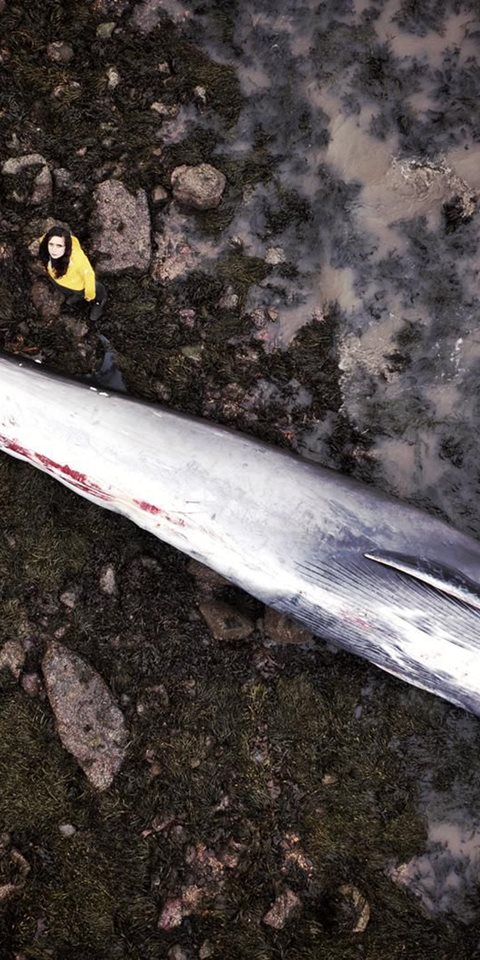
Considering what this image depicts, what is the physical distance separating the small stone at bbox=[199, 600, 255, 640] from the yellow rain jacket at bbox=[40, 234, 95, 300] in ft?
7.18

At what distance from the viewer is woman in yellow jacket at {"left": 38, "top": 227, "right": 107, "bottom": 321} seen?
15.0 ft

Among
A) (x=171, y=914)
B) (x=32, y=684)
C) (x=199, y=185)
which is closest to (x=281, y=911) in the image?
(x=171, y=914)

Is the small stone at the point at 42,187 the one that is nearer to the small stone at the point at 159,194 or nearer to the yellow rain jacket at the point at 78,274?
the yellow rain jacket at the point at 78,274

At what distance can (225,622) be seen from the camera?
4793 millimetres

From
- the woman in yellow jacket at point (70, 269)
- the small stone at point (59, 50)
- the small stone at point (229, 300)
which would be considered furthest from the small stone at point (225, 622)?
the small stone at point (59, 50)

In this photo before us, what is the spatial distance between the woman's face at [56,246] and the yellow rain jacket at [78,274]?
66mm

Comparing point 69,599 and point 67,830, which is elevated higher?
point 69,599

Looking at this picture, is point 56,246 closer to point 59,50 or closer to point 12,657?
point 59,50

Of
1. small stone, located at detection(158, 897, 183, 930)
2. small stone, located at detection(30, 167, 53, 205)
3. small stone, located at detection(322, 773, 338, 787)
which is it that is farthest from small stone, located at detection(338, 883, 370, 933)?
small stone, located at detection(30, 167, 53, 205)

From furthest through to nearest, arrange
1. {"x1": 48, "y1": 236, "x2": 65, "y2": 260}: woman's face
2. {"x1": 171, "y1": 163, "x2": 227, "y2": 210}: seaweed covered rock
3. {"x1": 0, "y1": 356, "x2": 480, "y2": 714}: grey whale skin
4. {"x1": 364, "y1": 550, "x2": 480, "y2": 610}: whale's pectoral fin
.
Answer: {"x1": 171, "y1": 163, "x2": 227, "y2": 210}: seaweed covered rock → {"x1": 48, "y1": 236, "x2": 65, "y2": 260}: woman's face → {"x1": 0, "y1": 356, "x2": 480, "y2": 714}: grey whale skin → {"x1": 364, "y1": 550, "x2": 480, "y2": 610}: whale's pectoral fin

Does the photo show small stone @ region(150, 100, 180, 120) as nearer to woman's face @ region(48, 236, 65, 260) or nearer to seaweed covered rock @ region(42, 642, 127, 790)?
woman's face @ region(48, 236, 65, 260)

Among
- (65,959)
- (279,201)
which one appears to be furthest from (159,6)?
(65,959)

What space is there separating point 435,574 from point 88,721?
2408 mm

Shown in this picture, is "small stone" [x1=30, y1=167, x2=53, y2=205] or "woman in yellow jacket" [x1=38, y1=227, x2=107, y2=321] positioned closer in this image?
"woman in yellow jacket" [x1=38, y1=227, x2=107, y2=321]
